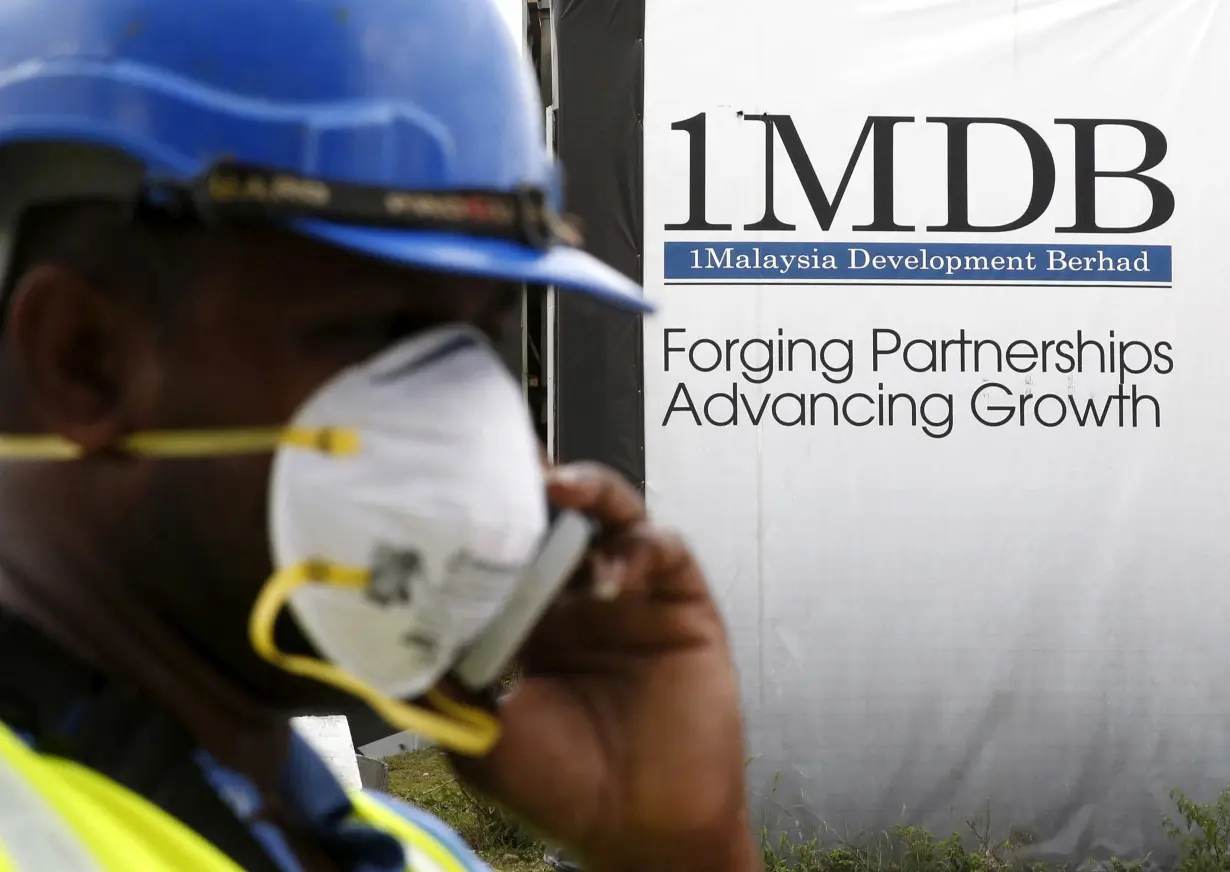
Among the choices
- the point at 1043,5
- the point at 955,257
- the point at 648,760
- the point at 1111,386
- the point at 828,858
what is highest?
the point at 1043,5

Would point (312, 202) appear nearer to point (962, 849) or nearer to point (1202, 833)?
point (962, 849)

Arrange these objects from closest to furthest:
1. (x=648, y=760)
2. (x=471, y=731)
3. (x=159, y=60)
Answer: (x=159, y=60) → (x=471, y=731) → (x=648, y=760)

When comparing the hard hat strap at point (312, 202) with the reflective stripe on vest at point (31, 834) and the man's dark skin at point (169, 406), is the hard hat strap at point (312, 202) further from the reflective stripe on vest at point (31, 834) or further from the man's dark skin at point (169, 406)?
the reflective stripe on vest at point (31, 834)

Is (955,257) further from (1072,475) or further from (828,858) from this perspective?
(828,858)

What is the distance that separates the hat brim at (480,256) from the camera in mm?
838

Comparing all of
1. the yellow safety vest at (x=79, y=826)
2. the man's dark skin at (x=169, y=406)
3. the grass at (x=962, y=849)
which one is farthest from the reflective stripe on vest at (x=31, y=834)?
the grass at (x=962, y=849)

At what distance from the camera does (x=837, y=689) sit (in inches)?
178

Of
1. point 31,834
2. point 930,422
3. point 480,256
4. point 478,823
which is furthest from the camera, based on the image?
point 478,823

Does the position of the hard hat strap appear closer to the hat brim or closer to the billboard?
the hat brim

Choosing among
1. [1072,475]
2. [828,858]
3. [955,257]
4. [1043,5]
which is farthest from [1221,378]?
[828,858]

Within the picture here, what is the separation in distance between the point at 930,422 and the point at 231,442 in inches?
151

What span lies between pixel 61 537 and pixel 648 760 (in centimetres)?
48

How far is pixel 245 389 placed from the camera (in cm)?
90

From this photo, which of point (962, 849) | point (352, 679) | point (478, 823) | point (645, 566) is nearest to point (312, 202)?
point (352, 679)
